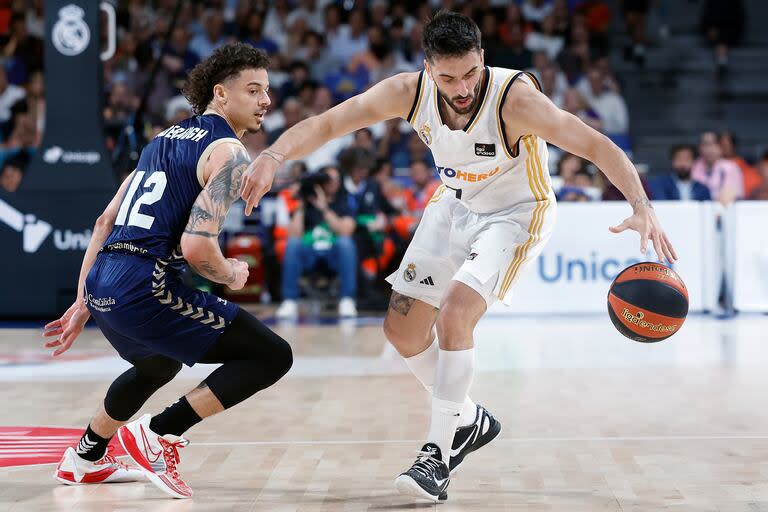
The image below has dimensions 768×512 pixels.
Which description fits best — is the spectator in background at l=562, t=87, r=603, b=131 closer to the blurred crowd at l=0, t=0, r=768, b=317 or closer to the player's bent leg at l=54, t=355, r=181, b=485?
the blurred crowd at l=0, t=0, r=768, b=317

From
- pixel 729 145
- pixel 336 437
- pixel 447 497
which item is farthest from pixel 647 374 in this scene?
pixel 729 145

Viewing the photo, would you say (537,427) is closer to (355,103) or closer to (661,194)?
(355,103)

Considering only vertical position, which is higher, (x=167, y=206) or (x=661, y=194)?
(x=167, y=206)

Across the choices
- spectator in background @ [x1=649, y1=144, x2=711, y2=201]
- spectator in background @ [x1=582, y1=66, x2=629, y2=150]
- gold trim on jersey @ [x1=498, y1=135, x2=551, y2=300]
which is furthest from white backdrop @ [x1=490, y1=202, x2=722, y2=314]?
gold trim on jersey @ [x1=498, y1=135, x2=551, y2=300]

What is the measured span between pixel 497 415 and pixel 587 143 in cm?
217

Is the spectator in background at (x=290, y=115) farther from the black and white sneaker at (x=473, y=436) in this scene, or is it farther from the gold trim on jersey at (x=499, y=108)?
the gold trim on jersey at (x=499, y=108)

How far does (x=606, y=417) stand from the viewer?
19.6 ft

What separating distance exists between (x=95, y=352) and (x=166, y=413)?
4481 millimetres

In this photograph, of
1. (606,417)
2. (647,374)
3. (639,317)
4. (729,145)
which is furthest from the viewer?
(729,145)

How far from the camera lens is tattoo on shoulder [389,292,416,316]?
193 inches

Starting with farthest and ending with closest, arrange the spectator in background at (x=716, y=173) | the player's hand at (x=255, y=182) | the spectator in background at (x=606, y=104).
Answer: the spectator in background at (x=606, y=104)
the spectator in background at (x=716, y=173)
the player's hand at (x=255, y=182)

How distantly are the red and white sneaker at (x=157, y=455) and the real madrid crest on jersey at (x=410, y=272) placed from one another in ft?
3.93

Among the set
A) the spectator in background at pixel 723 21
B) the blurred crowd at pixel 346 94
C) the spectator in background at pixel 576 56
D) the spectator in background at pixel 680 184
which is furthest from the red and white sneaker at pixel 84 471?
the spectator in background at pixel 723 21

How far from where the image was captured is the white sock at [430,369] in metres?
4.93
